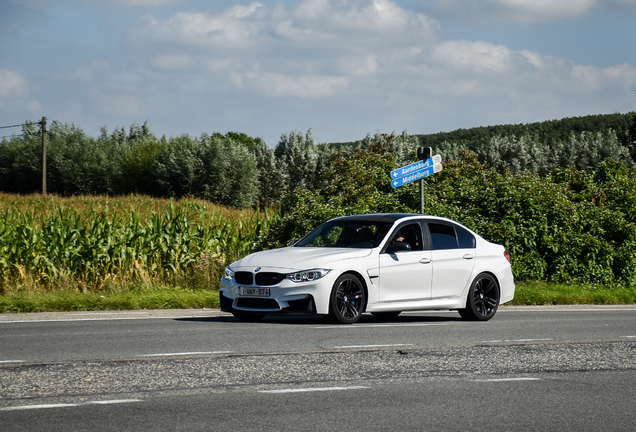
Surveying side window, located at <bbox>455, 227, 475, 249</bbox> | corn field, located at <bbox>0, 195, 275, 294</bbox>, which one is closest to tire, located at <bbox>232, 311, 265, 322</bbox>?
side window, located at <bbox>455, 227, 475, 249</bbox>

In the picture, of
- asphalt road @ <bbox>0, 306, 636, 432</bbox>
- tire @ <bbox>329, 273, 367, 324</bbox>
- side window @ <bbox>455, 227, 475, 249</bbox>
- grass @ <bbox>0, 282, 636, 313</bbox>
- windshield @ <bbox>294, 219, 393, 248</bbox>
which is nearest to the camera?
asphalt road @ <bbox>0, 306, 636, 432</bbox>

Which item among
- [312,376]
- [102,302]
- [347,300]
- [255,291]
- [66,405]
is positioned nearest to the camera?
[66,405]

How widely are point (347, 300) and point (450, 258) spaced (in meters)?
2.13

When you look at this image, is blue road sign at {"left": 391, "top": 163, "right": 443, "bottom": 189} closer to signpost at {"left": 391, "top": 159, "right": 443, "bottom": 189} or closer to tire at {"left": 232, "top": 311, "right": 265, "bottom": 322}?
signpost at {"left": 391, "top": 159, "right": 443, "bottom": 189}

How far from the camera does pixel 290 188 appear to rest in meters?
83.3

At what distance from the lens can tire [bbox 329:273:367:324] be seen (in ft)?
37.0

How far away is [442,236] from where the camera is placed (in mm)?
13047

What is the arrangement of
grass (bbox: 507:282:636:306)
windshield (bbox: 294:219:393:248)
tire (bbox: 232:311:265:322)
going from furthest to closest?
grass (bbox: 507:282:636:306) < windshield (bbox: 294:219:393:248) < tire (bbox: 232:311:265:322)

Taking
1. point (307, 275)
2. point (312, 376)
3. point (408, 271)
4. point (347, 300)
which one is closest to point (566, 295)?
point (408, 271)

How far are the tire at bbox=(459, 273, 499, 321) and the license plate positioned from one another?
3472mm

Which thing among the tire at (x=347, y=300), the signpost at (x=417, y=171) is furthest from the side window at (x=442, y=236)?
the signpost at (x=417, y=171)

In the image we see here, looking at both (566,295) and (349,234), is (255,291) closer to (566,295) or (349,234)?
(349,234)

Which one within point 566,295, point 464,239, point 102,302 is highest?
point 464,239

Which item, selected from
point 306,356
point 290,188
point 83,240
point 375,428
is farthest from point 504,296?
point 290,188
